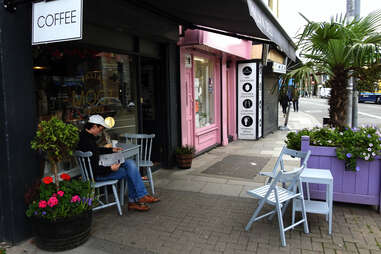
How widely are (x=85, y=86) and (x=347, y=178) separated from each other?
13.1ft

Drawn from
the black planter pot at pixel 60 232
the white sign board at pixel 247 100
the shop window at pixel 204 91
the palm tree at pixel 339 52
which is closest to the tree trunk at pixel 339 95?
the palm tree at pixel 339 52

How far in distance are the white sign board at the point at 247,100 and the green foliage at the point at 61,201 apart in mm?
7445

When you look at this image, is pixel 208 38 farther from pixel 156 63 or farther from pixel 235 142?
pixel 235 142

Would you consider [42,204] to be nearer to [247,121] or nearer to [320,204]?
[320,204]

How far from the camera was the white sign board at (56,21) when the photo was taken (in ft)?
9.55

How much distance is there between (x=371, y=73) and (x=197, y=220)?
3.49m

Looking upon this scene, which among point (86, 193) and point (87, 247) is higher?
point (86, 193)

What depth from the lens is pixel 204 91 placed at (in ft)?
28.2

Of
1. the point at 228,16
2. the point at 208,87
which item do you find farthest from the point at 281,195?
the point at 208,87

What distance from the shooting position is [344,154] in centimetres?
420

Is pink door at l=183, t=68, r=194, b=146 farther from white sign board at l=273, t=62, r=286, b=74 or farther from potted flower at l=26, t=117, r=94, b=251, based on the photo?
white sign board at l=273, t=62, r=286, b=74

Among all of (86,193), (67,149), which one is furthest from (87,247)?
(67,149)

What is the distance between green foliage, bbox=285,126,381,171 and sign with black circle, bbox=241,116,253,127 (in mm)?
5614

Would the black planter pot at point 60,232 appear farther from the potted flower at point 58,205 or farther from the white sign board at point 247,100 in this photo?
the white sign board at point 247,100
